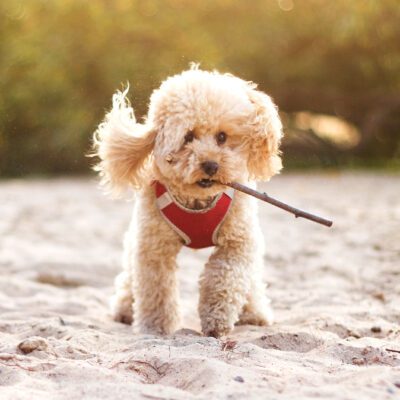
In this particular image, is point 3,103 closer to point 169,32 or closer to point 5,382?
point 169,32

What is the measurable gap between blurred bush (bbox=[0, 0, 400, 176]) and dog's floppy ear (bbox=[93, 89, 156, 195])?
28.6 ft

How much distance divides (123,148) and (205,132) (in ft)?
1.67

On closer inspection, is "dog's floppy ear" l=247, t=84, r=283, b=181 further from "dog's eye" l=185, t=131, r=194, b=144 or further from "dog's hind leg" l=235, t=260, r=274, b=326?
"dog's hind leg" l=235, t=260, r=274, b=326

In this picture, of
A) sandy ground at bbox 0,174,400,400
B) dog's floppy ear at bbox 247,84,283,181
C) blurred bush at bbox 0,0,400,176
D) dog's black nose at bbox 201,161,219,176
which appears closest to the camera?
sandy ground at bbox 0,174,400,400

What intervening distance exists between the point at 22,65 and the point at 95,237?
703 cm

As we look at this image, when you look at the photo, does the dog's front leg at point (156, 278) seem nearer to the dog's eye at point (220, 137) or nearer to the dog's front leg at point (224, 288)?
the dog's front leg at point (224, 288)

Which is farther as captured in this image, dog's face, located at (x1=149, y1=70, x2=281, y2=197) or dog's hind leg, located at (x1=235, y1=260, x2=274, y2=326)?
dog's hind leg, located at (x1=235, y1=260, x2=274, y2=326)

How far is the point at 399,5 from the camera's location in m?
12.5

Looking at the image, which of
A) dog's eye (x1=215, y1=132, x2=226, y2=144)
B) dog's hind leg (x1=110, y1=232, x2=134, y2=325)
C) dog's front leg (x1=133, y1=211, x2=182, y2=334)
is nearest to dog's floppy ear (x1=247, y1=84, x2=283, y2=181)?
dog's eye (x1=215, y1=132, x2=226, y2=144)

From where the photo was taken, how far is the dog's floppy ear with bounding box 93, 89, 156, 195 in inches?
150

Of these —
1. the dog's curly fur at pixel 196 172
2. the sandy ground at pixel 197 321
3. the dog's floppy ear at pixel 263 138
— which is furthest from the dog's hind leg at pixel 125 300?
the dog's floppy ear at pixel 263 138

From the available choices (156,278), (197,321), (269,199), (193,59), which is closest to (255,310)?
(197,321)

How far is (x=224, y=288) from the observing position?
3.85 m

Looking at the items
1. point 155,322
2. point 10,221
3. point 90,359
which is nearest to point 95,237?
point 10,221
